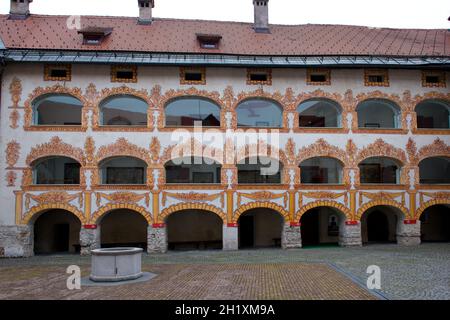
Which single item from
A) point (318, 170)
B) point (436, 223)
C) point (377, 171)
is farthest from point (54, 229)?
point (436, 223)

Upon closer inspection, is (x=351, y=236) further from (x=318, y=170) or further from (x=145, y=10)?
(x=145, y=10)

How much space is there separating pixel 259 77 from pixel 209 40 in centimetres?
352

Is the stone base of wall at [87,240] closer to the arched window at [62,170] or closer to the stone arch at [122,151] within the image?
the stone arch at [122,151]

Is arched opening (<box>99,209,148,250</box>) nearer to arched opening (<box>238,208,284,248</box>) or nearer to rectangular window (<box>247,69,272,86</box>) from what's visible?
arched opening (<box>238,208,284,248</box>)

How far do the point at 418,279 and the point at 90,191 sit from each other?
1504 cm

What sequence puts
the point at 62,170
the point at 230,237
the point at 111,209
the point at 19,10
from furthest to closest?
the point at 19,10
the point at 62,170
the point at 230,237
the point at 111,209

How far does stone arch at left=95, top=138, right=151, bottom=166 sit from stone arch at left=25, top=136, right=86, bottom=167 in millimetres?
923

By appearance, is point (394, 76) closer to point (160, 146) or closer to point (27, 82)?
point (160, 146)

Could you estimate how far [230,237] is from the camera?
20656 millimetres

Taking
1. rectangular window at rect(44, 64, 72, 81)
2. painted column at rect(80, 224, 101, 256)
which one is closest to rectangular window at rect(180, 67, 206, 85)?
rectangular window at rect(44, 64, 72, 81)

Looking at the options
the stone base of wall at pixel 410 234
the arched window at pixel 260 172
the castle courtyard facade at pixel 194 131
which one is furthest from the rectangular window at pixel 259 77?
the stone base of wall at pixel 410 234

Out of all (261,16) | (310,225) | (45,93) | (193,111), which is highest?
(261,16)

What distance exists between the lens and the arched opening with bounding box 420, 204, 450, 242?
24.3 m

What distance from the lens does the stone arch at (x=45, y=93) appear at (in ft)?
66.2
